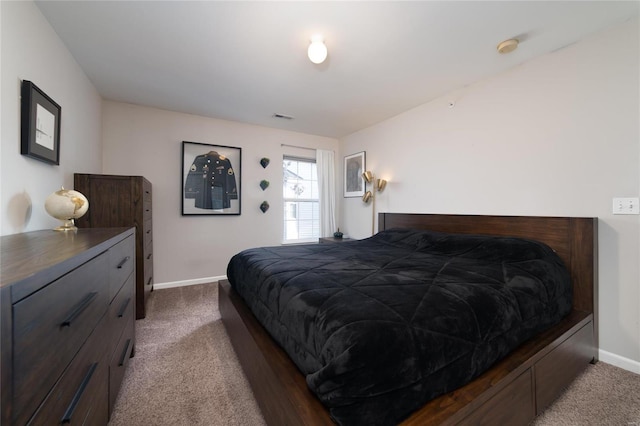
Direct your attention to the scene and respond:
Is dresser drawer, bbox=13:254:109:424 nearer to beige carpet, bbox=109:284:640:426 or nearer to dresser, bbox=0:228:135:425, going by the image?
dresser, bbox=0:228:135:425

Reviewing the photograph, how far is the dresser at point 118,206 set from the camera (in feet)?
7.20

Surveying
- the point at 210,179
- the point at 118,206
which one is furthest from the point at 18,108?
the point at 210,179

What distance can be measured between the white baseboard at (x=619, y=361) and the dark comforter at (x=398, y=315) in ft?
1.52

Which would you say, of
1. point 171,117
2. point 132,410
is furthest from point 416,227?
point 171,117

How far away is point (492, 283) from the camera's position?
53.1 inches

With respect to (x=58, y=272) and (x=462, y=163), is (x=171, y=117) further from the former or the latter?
(x=462, y=163)

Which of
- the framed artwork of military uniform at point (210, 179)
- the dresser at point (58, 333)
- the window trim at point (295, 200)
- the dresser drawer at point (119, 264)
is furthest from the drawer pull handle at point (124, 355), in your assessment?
the window trim at point (295, 200)

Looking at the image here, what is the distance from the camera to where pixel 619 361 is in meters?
1.73

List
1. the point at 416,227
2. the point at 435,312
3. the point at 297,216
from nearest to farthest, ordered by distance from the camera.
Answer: the point at 435,312 < the point at 416,227 < the point at 297,216

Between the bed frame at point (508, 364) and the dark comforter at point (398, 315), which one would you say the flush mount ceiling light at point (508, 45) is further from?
the dark comforter at point (398, 315)

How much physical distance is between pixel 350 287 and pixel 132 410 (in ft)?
4.36

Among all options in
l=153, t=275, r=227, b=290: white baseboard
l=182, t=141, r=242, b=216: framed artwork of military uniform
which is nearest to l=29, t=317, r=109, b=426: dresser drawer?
l=153, t=275, r=227, b=290: white baseboard

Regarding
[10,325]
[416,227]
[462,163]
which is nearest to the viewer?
[10,325]

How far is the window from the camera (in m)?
A: 4.14
